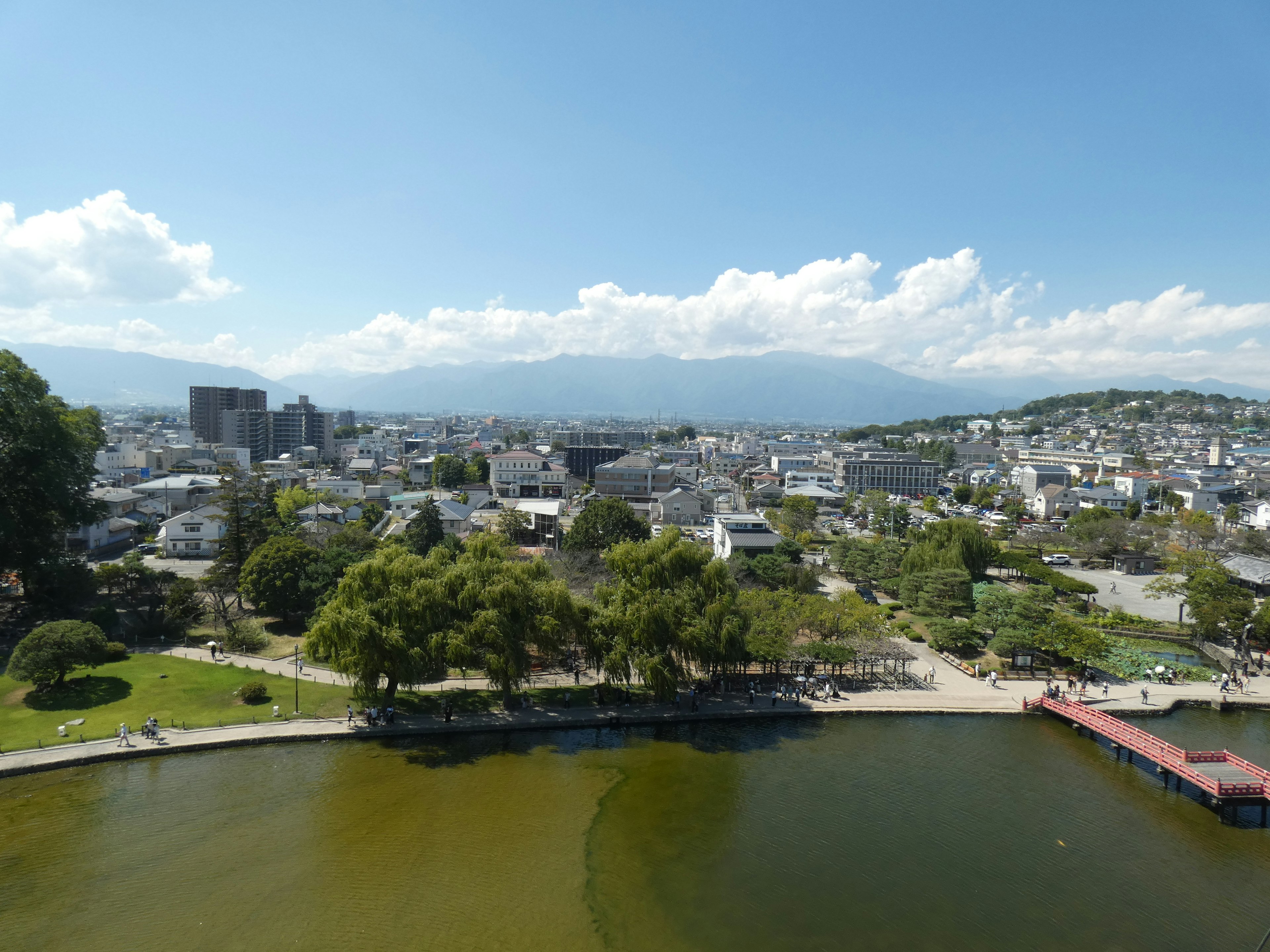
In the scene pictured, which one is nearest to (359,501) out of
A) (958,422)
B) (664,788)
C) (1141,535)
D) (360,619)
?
(360,619)

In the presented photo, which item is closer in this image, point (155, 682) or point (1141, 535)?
point (155, 682)

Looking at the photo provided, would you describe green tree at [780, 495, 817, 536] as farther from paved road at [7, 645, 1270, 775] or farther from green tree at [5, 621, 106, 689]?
green tree at [5, 621, 106, 689]

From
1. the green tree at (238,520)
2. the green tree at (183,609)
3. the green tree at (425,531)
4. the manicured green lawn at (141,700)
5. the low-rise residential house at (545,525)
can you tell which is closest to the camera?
the manicured green lawn at (141,700)

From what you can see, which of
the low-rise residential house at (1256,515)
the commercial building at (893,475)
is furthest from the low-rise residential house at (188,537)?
the low-rise residential house at (1256,515)

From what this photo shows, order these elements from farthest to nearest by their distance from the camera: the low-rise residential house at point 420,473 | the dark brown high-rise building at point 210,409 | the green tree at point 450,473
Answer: the dark brown high-rise building at point 210,409
the low-rise residential house at point 420,473
the green tree at point 450,473

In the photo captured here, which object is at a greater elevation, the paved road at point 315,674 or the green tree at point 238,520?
the green tree at point 238,520

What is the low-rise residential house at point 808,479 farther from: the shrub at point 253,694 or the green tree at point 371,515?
the shrub at point 253,694

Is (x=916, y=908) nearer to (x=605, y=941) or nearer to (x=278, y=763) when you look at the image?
(x=605, y=941)
